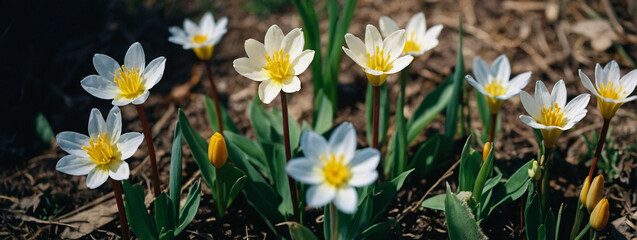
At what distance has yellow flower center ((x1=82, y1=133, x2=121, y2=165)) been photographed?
1.82 metres

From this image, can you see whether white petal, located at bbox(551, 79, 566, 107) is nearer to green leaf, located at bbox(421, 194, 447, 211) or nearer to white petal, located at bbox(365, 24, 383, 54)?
green leaf, located at bbox(421, 194, 447, 211)

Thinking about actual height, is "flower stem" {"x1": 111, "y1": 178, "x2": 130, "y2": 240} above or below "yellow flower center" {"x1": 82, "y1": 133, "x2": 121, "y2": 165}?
below

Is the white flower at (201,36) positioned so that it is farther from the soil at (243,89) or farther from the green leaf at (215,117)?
the soil at (243,89)

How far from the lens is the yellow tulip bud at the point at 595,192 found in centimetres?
177

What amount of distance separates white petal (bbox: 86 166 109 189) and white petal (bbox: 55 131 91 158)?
0.08 m

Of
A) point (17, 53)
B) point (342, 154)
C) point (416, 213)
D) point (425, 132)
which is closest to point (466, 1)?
point (425, 132)

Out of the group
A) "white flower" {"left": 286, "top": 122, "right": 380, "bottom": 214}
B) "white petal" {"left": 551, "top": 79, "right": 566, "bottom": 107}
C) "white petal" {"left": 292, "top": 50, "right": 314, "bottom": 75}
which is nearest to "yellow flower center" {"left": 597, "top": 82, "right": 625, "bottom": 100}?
"white petal" {"left": 551, "top": 79, "right": 566, "bottom": 107}

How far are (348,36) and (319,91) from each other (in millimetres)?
690

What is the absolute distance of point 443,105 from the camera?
2.51m

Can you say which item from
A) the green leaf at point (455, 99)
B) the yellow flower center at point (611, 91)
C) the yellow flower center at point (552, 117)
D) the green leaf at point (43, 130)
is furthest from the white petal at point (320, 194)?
the green leaf at point (43, 130)

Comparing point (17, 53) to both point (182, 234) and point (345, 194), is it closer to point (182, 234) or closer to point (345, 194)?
point (182, 234)

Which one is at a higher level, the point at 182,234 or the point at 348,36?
the point at 348,36

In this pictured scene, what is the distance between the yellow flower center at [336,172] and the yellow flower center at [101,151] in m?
0.83

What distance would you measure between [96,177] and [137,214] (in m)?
0.21
